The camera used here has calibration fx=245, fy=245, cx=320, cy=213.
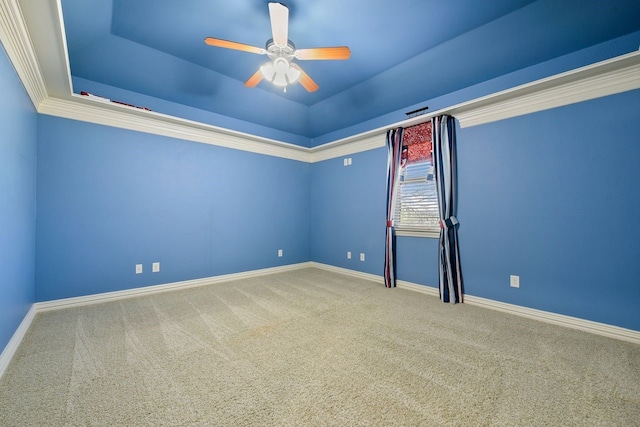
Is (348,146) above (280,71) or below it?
below

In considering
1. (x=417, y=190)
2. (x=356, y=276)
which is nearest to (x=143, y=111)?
(x=417, y=190)

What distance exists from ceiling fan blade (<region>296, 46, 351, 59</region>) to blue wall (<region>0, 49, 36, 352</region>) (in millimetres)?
2200

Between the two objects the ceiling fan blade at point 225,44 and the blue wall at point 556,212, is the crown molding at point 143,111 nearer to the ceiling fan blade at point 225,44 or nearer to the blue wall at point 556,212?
the blue wall at point 556,212

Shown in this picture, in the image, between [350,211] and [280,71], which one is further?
[350,211]

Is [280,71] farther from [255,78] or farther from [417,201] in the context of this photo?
[417,201]

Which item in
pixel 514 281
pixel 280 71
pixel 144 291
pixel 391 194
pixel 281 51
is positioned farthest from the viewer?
pixel 391 194

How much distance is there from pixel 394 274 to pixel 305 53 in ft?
10.4

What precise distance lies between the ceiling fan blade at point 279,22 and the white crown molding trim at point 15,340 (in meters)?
3.15

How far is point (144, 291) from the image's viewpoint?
3365 mm

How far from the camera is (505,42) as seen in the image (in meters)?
2.58

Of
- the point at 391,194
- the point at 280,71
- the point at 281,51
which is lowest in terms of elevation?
the point at 391,194

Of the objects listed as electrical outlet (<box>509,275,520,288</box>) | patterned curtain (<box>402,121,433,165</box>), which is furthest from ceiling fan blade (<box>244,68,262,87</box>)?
electrical outlet (<box>509,275,520,288</box>)

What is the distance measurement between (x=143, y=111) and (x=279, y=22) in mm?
2349

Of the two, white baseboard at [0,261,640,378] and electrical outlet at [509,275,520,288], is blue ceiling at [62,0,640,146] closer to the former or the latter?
electrical outlet at [509,275,520,288]
